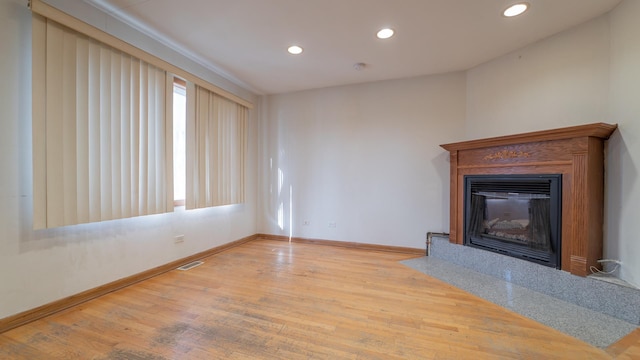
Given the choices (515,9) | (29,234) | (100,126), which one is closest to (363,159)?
(515,9)

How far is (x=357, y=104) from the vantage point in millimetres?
4156

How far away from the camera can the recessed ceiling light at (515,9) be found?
2223 mm

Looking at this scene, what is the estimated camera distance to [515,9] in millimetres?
2275

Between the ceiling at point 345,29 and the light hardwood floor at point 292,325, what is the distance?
2643 millimetres

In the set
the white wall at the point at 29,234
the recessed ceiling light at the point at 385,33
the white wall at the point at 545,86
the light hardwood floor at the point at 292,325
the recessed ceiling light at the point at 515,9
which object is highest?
the recessed ceiling light at the point at 385,33

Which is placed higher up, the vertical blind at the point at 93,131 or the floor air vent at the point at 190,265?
the vertical blind at the point at 93,131

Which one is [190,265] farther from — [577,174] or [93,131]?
[577,174]

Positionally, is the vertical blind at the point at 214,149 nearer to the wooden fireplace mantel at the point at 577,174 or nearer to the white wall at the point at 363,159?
the white wall at the point at 363,159

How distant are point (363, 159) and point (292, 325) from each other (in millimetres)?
2784

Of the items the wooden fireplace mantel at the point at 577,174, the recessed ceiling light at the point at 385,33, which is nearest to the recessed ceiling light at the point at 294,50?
the recessed ceiling light at the point at 385,33

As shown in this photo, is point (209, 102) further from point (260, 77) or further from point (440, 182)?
point (440, 182)

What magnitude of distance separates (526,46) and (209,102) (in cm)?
399

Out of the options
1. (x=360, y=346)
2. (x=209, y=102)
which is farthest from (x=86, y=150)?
(x=360, y=346)

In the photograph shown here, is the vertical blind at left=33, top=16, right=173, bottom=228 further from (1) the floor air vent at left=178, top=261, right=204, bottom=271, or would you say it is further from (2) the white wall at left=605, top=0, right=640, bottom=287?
(2) the white wall at left=605, top=0, right=640, bottom=287
